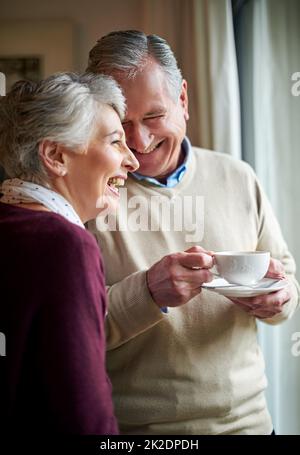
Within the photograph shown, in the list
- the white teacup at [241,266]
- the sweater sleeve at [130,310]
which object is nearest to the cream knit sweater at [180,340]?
the sweater sleeve at [130,310]

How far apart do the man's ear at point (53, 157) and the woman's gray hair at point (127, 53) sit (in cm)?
24

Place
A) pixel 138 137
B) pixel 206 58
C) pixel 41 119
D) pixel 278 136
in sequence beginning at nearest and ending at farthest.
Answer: pixel 41 119
pixel 138 137
pixel 206 58
pixel 278 136

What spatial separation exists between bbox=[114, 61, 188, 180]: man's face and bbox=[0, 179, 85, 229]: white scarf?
0.85 ft

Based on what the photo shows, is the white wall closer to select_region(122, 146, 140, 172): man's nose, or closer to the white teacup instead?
select_region(122, 146, 140, 172): man's nose

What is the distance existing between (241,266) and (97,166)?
25 cm

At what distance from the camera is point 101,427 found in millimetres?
558

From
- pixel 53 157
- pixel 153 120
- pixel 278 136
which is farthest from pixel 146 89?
pixel 278 136

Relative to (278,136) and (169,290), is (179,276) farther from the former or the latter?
(278,136)

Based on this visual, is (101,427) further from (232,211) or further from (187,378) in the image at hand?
(232,211)

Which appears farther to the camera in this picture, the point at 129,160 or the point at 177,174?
the point at 177,174

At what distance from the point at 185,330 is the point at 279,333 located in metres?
0.31

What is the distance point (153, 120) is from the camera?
88 cm

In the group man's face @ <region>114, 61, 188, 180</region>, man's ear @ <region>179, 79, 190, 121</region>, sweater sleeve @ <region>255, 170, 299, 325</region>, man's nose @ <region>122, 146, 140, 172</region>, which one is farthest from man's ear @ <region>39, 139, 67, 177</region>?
sweater sleeve @ <region>255, 170, 299, 325</region>
